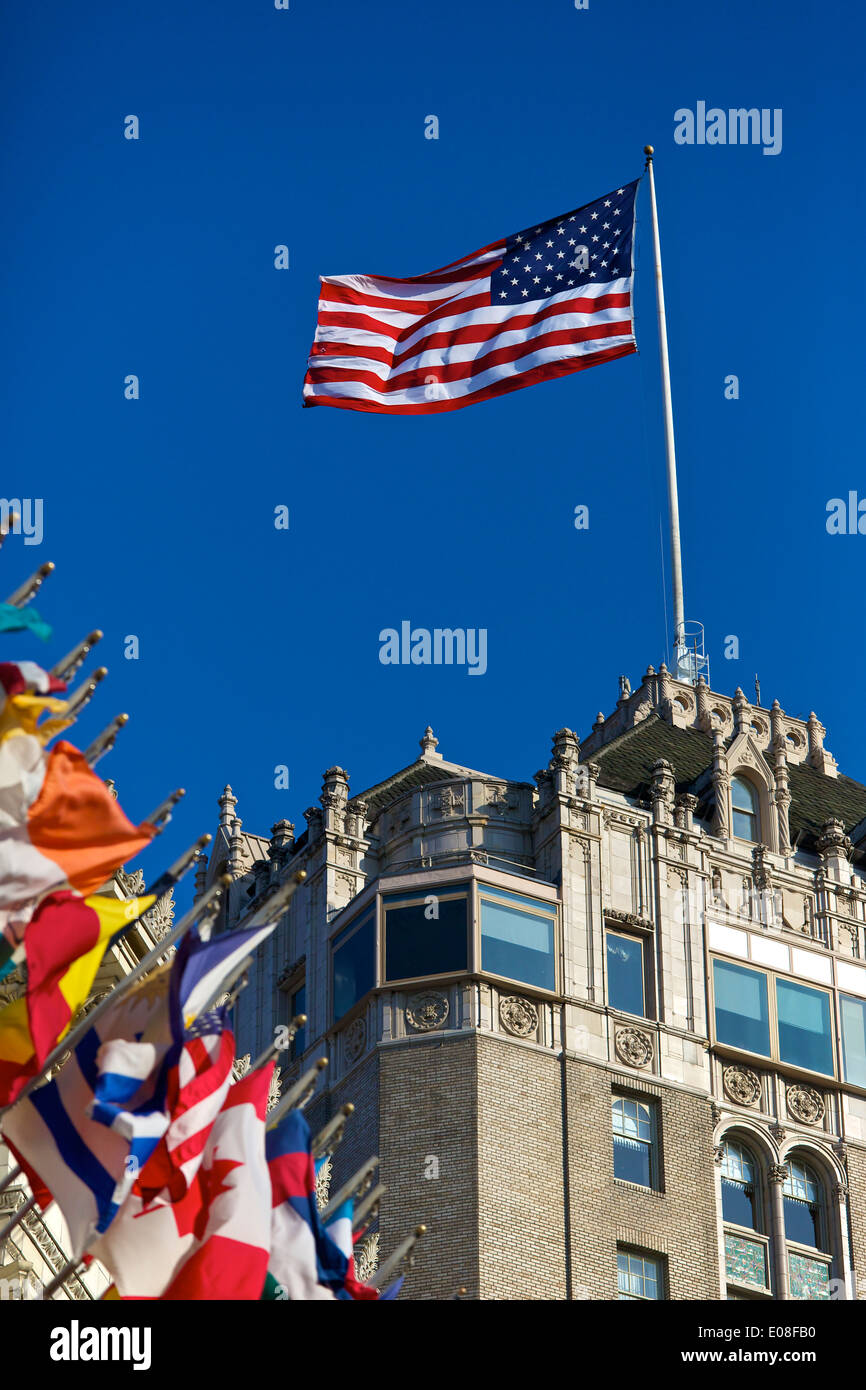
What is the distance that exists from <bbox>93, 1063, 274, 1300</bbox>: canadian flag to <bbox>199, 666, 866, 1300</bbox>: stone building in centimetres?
2279

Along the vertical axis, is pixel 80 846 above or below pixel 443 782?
below

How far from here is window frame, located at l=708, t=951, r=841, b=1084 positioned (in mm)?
63969

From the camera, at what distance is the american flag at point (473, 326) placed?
5553 cm

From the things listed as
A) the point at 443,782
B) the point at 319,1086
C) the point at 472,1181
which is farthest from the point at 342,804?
the point at 472,1181

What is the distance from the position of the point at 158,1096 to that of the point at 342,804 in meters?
32.8

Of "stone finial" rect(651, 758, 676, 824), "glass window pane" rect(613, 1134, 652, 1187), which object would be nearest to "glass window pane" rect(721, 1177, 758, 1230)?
"glass window pane" rect(613, 1134, 652, 1187)


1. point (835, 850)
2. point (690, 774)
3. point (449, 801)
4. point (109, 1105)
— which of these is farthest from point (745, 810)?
point (109, 1105)

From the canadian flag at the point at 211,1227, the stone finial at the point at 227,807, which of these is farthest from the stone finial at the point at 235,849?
the canadian flag at the point at 211,1227

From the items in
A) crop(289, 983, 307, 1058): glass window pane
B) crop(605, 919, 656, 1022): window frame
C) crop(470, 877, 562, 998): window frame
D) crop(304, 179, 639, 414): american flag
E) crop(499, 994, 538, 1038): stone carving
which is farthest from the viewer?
crop(289, 983, 307, 1058): glass window pane

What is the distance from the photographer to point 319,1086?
62.4 m

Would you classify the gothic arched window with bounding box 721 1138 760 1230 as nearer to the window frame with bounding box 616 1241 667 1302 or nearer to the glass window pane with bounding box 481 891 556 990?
the window frame with bounding box 616 1241 667 1302

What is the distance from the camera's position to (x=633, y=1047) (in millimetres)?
62562
